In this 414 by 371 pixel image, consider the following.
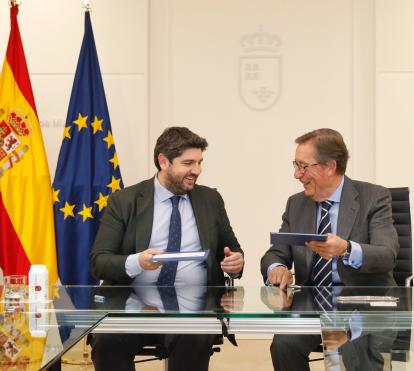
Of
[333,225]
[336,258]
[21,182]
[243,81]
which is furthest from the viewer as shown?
[243,81]

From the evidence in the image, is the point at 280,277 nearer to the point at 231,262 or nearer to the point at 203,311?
the point at 231,262

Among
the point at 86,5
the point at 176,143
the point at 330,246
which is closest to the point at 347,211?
the point at 330,246

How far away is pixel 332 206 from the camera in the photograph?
131 inches

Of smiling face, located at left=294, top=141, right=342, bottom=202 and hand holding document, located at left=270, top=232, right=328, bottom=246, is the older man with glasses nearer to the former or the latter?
smiling face, located at left=294, top=141, right=342, bottom=202

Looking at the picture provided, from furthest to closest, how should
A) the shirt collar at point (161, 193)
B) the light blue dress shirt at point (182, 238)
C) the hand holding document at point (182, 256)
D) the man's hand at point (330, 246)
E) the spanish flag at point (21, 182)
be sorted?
the spanish flag at point (21, 182) < the shirt collar at point (161, 193) < the light blue dress shirt at point (182, 238) < the man's hand at point (330, 246) < the hand holding document at point (182, 256)

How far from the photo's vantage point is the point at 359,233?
323 cm

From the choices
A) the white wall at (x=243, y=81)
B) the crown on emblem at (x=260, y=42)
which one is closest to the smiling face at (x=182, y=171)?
the white wall at (x=243, y=81)

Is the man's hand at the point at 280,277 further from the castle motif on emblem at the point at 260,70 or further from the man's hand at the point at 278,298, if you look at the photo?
the castle motif on emblem at the point at 260,70

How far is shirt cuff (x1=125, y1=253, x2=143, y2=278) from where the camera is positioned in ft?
10.2

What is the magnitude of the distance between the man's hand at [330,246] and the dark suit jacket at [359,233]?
6.0 inches

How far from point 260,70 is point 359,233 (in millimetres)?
2444

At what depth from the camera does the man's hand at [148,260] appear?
2963 millimetres

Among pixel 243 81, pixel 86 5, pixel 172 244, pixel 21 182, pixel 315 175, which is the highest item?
pixel 86 5

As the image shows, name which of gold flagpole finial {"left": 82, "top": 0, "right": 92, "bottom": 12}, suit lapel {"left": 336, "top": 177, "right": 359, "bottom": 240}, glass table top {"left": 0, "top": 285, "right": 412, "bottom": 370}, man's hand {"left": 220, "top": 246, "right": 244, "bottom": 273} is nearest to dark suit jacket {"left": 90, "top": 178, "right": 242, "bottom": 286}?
man's hand {"left": 220, "top": 246, "right": 244, "bottom": 273}
